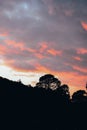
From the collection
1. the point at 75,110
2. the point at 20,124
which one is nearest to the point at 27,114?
the point at 20,124

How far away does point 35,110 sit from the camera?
28.7 metres

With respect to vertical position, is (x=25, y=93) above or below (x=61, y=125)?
above

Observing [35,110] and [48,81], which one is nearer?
[35,110]

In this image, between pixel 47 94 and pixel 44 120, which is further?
pixel 47 94

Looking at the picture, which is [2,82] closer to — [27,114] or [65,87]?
[27,114]

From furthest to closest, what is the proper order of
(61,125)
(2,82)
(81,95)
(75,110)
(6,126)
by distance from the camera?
(81,95)
(75,110)
(61,125)
(2,82)
(6,126)

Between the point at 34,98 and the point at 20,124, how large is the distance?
4.65 meters

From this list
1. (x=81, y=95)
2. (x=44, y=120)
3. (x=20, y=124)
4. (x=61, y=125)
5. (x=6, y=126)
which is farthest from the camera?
(x=81, y=95)

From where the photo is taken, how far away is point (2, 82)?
89.7 ft

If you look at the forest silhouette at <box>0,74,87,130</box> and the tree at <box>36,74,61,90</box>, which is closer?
the forest silhouette at <box>0,74,87,130</box>

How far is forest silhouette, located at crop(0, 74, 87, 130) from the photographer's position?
976 inches

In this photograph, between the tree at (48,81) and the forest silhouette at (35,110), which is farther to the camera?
the tree at (48,81)

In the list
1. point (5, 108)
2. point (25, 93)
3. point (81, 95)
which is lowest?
point (5, 108)

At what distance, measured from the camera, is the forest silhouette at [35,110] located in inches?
976
